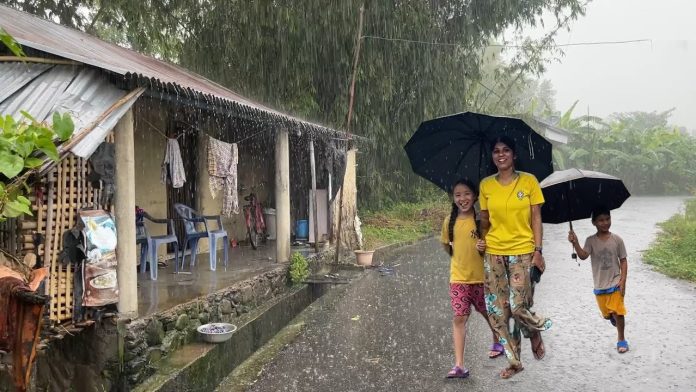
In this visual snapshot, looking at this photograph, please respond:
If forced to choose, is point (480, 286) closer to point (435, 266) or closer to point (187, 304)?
point (187, 304)

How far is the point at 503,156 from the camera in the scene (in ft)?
14.1

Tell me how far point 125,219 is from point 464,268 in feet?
10.2

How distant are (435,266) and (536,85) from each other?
60.4 meters

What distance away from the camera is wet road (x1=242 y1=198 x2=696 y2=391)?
15.4ft

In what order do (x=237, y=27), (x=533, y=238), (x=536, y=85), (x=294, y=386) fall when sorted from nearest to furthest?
(x=533, y=238)
(x=294, y=386)
(x=237, y=27)
(x=536, y=85)

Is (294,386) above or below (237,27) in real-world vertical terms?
below

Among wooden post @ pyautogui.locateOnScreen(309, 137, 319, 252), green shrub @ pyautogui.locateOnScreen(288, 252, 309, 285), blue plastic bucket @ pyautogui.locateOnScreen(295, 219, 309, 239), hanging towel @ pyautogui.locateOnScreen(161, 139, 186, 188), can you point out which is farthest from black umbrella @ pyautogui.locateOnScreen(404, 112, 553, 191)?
blue plastic bucket @ pyautogui.locateOnScreen(295, 219, 309, 239)

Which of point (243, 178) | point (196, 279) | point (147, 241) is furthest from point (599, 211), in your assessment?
point (243, 178)

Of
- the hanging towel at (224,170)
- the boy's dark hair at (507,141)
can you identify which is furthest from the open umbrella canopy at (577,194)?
the hanging towel at (224,170)

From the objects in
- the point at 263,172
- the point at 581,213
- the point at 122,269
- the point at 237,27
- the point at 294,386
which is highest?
the point at 237,27

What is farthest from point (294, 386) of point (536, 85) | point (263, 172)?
point (536, 85)

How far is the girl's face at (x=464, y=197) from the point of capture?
461cm

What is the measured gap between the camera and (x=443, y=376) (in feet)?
16.1

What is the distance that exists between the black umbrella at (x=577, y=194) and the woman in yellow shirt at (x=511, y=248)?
0.72 meters
